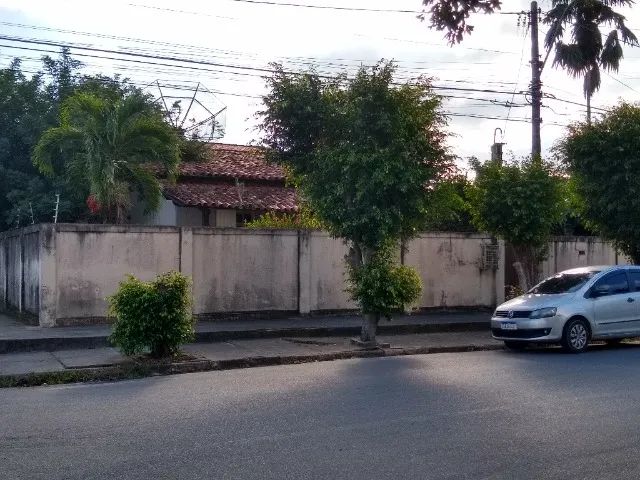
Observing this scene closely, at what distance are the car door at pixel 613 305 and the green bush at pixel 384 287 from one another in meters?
3.28

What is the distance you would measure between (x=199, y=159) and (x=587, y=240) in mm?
12565

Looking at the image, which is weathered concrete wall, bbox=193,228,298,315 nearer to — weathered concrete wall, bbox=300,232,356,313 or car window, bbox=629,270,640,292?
weathered concrete wall, bbox=300,232,356,313

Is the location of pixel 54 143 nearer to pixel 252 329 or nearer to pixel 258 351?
pixel 252 329

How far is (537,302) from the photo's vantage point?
15.7 metres

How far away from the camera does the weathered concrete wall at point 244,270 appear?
18984mm

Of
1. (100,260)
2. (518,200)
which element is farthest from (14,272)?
(518,200)

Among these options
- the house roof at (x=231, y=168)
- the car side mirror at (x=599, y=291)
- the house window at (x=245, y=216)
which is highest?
the house roof at (x=231, y=168)

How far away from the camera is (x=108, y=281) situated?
1797 cm

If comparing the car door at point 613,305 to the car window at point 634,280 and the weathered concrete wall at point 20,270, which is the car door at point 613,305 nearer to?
the car window at point 634,280

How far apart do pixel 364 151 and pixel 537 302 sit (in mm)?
4135

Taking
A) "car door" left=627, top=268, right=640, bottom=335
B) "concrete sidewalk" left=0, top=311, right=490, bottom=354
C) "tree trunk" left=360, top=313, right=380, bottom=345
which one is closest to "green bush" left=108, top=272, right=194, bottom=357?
"concrete sidewalk" left=0, top=311, right=490, bottom=354

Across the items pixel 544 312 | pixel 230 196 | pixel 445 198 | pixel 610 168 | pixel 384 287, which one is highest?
pixel 610 168

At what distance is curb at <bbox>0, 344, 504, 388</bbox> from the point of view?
12.6 meters

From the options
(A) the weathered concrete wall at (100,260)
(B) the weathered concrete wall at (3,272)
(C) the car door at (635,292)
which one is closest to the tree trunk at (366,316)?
(A) the weathered concrete wall at (100,260)
